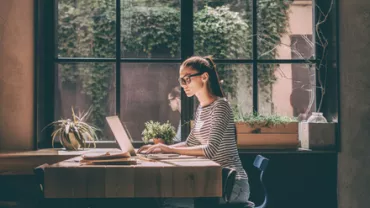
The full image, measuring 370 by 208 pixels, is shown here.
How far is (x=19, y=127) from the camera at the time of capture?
13.7 ft

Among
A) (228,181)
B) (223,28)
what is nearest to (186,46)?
(223,28)

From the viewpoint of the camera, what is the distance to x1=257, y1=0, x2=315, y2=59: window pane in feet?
14.6

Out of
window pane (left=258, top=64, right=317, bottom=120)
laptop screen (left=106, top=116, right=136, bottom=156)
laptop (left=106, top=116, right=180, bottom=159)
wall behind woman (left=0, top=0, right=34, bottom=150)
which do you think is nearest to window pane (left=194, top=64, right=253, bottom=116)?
window pane (left=258, top=64, right=317, bottom=120)

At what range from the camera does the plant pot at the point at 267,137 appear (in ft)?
13.7

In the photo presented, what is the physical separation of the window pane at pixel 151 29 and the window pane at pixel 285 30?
0.79 metres

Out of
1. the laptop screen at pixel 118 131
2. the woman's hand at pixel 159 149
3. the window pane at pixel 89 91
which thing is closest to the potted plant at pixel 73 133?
the window pane at pixel 89 91

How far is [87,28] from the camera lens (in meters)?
4.39

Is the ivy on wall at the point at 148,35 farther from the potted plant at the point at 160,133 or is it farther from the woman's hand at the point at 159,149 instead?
the woman's hand at the point at 159,149

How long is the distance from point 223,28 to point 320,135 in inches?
51.5

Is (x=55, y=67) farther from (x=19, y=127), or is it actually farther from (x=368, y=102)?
(x=368, y=102)

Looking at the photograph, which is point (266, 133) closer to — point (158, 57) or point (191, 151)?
point (158, 57)

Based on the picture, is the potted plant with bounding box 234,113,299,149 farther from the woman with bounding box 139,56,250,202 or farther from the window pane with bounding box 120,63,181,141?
the woman with bounding box 139,56,250,202

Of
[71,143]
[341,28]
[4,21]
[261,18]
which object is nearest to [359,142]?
[341,28]

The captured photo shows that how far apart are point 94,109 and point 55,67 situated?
53 cm
